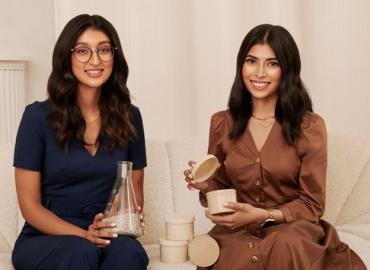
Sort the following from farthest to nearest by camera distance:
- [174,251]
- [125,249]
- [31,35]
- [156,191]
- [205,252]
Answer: [31,35]
[156,191]
[174,251]
[205,252]
[125,249]

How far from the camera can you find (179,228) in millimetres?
2113

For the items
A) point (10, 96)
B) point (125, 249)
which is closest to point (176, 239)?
point (125, 249)

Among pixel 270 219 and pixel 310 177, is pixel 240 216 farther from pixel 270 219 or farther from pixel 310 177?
pixel 310 177

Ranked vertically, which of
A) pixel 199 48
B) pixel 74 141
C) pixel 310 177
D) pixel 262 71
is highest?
pixel 199 48

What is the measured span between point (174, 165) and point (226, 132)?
0.32 meters

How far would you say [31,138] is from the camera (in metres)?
2.08

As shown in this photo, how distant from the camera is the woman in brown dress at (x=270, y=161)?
6.46 ft

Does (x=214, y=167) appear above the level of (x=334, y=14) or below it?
below

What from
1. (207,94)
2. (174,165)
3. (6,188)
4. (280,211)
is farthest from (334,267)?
(207,94)

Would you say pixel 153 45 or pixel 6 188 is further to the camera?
pixel 153 45

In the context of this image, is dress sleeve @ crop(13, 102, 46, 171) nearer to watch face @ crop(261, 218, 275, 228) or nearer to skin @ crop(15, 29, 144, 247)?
skin @ crop(15, 29, 144, 247)

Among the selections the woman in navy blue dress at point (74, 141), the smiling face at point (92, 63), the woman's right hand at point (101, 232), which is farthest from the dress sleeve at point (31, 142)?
the woman's right hand at point (101, 232)

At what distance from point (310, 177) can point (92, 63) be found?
2.41ft

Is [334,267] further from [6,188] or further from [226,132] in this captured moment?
[6,188]
